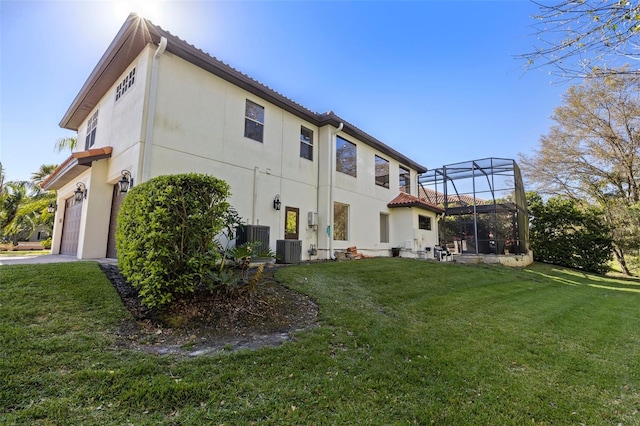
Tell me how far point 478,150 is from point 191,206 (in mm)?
18819

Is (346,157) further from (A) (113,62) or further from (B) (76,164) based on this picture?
(B) (76,164)

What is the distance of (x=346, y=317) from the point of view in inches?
183

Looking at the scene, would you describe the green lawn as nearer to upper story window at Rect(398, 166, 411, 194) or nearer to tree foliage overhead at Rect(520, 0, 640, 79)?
tree foliage overhead at Rect(520, 0, 640, 79)

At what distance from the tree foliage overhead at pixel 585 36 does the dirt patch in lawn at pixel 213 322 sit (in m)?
4.43

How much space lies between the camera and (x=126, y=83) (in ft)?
27.2

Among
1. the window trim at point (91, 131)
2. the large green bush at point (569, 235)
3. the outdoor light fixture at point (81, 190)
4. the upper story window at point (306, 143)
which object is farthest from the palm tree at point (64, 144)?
the large green bush at point (569, 235)

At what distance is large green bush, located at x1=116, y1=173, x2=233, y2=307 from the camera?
3.96 metres

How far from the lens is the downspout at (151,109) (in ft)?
22.6

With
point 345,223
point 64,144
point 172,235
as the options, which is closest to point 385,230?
point 345,223

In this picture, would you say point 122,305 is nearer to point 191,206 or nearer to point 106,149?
point 191,206

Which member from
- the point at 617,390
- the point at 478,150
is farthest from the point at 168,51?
the point at 478,150

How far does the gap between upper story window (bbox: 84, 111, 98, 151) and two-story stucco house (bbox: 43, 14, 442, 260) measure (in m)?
0.08

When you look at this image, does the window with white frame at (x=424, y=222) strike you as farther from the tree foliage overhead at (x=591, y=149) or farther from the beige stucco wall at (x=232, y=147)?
the tree foliage overhead at (x=591, y=149)

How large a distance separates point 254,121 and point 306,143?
8.18ft
